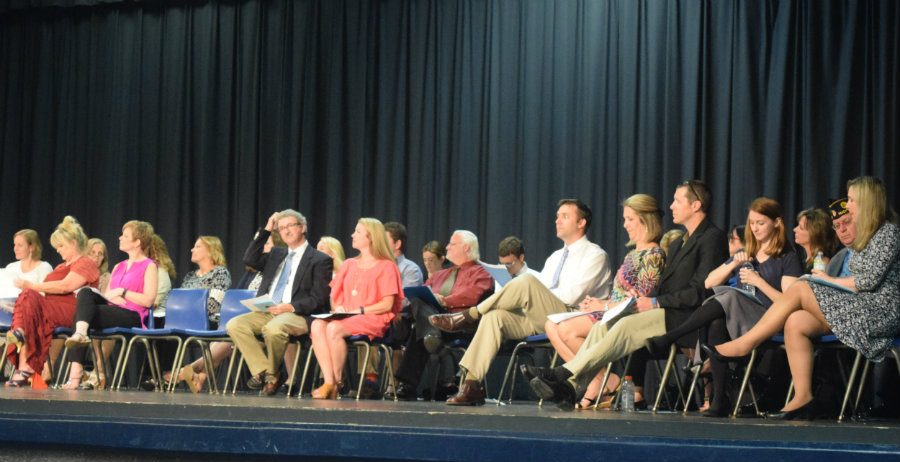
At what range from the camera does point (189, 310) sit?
6.50 meters

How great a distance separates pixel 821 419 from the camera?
4.43 meters

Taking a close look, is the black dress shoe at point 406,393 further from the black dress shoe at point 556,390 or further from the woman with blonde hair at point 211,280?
the woman with blonde hair at point 211,280

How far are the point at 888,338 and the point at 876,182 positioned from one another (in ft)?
2.12

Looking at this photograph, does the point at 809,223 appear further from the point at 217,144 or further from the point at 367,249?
the point at 217,144

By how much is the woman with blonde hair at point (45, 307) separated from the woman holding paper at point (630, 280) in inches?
127

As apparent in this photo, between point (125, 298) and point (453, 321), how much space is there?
2.53m

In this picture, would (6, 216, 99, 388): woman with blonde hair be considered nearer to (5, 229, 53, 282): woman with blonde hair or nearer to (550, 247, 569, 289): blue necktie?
(5, 229, 53, 282): woman with blonde hair

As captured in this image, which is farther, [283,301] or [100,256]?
[100,256]

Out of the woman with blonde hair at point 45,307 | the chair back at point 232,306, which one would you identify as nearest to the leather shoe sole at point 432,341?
the chair back at point 232,306

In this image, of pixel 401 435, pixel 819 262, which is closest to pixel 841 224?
pixel 819 262

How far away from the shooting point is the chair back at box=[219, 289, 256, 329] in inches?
255

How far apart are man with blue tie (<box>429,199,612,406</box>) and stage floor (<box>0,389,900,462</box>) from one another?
180cm

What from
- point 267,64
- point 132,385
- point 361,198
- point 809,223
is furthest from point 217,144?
point 809,223

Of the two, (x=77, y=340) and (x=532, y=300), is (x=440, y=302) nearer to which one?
(x=532, y=300)
